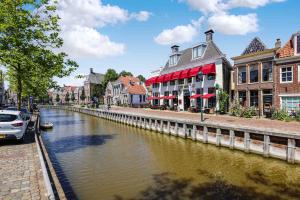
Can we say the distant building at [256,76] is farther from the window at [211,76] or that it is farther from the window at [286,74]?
the window at [211,76]

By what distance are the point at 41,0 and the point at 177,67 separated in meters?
28.8

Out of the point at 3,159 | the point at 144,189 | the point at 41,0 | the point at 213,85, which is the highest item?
the point at 41,0

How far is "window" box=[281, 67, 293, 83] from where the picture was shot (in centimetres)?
2486

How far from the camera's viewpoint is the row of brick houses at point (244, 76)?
24953mm

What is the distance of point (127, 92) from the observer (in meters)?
65.8

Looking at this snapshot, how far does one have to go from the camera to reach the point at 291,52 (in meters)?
24.8

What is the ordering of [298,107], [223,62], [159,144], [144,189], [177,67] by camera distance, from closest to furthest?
[144,189]
[159,144]
[298,107]
[223,62]
[177,67]

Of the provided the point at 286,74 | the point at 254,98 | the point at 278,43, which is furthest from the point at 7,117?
the point at 278,43

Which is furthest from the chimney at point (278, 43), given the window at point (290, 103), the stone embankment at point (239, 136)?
the stone embankment at point (239, 136)

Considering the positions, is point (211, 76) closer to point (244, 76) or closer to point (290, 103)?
point (244, 76)

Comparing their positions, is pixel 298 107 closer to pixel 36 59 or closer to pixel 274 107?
pixel 274 107

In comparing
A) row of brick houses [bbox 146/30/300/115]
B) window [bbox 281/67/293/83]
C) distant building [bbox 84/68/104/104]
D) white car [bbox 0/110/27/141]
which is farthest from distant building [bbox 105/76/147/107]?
white car [bbox 0/110/27/141]

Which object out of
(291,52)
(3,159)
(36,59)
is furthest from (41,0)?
(291,52)

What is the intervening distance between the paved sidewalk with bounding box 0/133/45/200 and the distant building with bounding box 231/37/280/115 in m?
22.7
